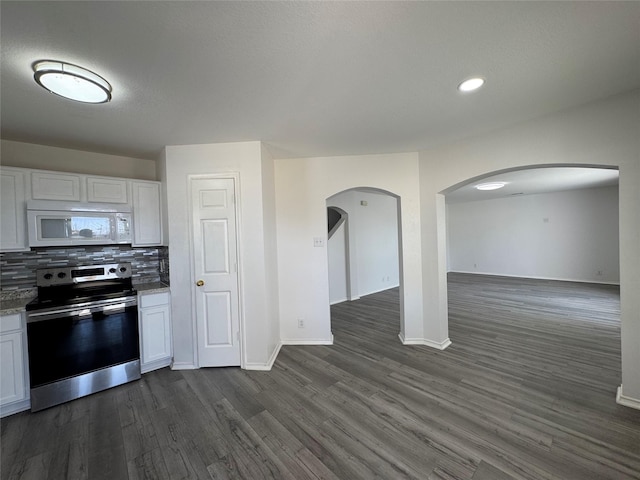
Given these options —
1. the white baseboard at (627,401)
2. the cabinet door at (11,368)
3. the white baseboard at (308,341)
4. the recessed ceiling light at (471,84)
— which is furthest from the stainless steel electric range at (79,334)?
the white baseboard at (627,401)

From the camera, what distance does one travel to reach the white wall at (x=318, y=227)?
3293 millimetres

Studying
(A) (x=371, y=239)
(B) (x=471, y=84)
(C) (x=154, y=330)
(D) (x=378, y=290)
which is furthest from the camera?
(D) (x=378, y=290)

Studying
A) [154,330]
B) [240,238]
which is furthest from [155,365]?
[240,238]

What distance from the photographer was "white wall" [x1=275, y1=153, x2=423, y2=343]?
3.29 metres

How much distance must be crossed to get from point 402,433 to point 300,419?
807 millimetres

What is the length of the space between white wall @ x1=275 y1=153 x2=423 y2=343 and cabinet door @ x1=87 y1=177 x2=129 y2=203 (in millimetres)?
1822

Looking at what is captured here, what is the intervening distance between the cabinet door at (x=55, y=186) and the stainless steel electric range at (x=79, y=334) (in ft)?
2.51

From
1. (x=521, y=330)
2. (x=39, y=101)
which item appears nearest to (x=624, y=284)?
(x=521, y=330)

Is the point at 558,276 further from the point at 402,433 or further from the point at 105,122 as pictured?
the point at 105,122

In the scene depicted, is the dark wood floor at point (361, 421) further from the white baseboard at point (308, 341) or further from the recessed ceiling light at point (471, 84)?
the recessed ceiling light at point (471, 84)

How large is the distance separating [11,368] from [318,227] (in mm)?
3227

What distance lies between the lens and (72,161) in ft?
9.36

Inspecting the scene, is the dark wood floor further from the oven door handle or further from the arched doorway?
the arched doorway

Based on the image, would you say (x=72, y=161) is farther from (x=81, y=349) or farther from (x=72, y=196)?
(x=81, y=349)
